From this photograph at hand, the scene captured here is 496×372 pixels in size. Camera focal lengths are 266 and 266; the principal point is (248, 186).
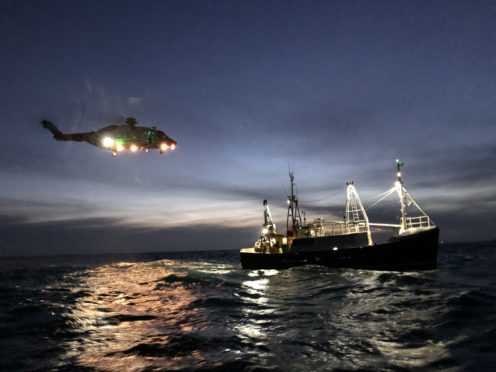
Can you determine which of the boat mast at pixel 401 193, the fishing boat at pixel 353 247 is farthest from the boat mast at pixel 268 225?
the boat mast at pixel 401 193

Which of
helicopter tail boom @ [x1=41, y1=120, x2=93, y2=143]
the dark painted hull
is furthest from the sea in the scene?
the dark painted hull

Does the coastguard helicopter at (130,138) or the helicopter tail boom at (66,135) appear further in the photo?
the helicopter tail boom at (66,135)

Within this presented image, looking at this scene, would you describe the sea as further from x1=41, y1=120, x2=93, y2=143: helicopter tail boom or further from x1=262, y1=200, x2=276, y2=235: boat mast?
x1=262, y1=200, x2=276, y2=235: boat mast

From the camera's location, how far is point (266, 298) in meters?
16.0

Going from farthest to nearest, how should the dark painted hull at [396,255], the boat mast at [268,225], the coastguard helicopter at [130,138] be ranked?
the boat mast at [268,225] < the dark painted hull at [396,255] < the coastguard helicopter at [130,138]

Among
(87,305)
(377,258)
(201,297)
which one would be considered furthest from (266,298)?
(377,258)

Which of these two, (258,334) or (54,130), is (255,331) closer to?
(258,334)

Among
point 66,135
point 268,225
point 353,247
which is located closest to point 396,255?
point 353,247

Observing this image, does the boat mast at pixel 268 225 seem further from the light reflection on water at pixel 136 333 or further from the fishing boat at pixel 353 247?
the light reflection on water at pixel 136 333

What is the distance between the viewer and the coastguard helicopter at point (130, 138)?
19750 millimetres

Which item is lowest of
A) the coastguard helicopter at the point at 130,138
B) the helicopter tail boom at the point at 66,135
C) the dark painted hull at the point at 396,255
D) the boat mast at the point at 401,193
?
the dark painted hull at the point at 396,255

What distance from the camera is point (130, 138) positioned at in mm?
19891

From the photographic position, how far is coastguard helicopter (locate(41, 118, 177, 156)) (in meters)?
19.8

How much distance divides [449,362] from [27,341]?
1190cm
